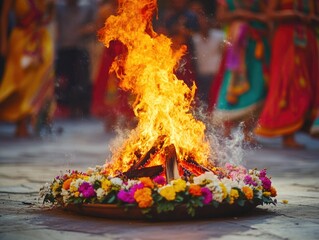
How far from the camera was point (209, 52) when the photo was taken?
16406mm

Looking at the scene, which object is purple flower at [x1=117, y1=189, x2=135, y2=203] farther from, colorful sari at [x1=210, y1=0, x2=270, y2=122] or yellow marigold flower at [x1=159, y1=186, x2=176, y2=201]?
colorful sari at [x1=210, y1=0, x2=270, y2=122]

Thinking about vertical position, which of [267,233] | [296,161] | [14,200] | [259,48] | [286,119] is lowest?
[267,233]

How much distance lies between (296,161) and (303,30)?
2.56 m

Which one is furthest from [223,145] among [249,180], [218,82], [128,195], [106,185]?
[128,195]

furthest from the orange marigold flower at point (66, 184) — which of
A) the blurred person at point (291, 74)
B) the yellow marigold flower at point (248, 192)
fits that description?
the blurred person at point (291, 74)

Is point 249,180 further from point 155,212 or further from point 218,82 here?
point 218,82

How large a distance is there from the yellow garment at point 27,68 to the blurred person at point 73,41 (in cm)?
102

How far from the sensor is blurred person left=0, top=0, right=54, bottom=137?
1370cm

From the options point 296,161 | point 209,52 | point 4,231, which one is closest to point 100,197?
point 4,231

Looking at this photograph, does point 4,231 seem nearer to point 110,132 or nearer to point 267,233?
point 267,233

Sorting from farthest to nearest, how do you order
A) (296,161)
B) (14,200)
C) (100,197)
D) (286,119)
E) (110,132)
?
(110,132)
(286,119)
(296,161)
(14,200)
(100,197)

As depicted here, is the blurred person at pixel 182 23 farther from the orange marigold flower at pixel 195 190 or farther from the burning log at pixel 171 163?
the orange marigold flower at pixel 195 190

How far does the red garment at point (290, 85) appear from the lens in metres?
11.2

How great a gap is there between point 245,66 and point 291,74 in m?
0.84
